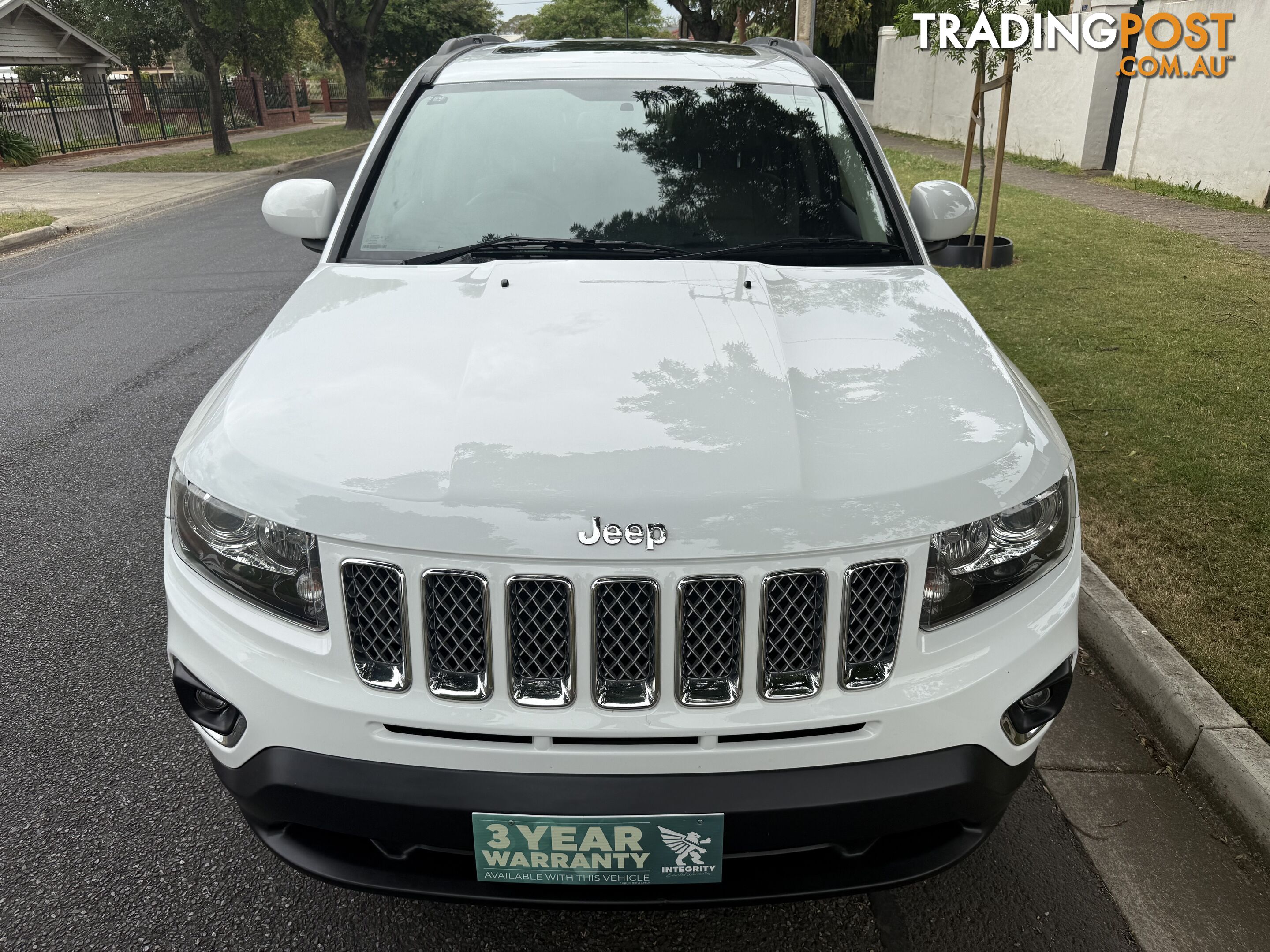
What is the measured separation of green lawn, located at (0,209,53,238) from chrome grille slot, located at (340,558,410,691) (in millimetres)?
12811

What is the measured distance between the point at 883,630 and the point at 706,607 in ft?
1.12

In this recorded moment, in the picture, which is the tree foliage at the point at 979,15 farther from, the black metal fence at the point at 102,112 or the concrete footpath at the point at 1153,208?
the black metal fence at the point at 102,112

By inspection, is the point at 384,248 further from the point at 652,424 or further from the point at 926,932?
the point at 926,932

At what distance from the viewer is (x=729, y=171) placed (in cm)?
306

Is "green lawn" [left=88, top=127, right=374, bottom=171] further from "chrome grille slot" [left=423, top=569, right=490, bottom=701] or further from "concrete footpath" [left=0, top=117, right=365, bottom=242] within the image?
"chrome grille slot" [left=423, top=569, right=490, bottom=701]

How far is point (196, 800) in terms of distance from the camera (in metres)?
2.65

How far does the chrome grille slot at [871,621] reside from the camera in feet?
5.73

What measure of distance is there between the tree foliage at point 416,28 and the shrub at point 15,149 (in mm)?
32174

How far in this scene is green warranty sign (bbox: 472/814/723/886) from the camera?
67.7 inches

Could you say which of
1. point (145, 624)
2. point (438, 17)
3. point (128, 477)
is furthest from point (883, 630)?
point (438, 17)

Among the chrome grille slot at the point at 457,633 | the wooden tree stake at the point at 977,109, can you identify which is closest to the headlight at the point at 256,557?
the chrome grille slot at the point at 457,633

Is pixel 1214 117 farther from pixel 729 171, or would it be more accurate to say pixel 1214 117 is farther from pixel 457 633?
pixel 457 633

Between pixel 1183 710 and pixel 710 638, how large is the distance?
6.17 feet

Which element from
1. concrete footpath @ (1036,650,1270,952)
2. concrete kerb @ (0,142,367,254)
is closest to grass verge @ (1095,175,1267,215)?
concrete footpath @ (1036,650,1270,952)
